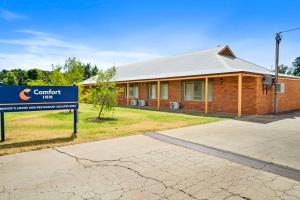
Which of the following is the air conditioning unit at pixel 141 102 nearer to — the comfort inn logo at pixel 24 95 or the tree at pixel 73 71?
the tree at pixel 73 71

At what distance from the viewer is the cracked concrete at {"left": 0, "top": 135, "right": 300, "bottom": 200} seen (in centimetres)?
349

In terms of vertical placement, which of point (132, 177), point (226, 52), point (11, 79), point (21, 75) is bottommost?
point (132, 177)

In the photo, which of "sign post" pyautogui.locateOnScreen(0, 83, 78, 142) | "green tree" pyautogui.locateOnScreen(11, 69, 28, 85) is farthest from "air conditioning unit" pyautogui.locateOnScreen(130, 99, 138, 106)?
"green tree" pyautogui.locateOnScreen(11, 69, 28, 85)

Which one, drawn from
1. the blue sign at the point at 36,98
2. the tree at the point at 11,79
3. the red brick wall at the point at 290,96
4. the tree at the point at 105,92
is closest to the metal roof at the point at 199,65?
the red brick wall at the point at 290,96

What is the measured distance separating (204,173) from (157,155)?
1449 mm

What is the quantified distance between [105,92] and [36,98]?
4.58 metres

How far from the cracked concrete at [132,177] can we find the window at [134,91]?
17.1 m

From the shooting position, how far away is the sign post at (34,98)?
22.1ft

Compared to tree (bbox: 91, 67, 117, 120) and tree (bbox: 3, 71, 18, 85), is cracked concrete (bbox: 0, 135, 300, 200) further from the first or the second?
tree (bbox: 3, 71, 18, 85)

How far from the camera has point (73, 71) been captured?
737 inches

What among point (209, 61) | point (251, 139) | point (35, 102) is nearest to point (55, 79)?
point (35, 102)

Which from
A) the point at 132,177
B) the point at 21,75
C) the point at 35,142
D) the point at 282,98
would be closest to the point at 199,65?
the point at 282,98

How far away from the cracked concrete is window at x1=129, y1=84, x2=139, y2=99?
672 inches

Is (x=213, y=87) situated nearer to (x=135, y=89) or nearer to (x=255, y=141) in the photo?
(x=255, y=141)
